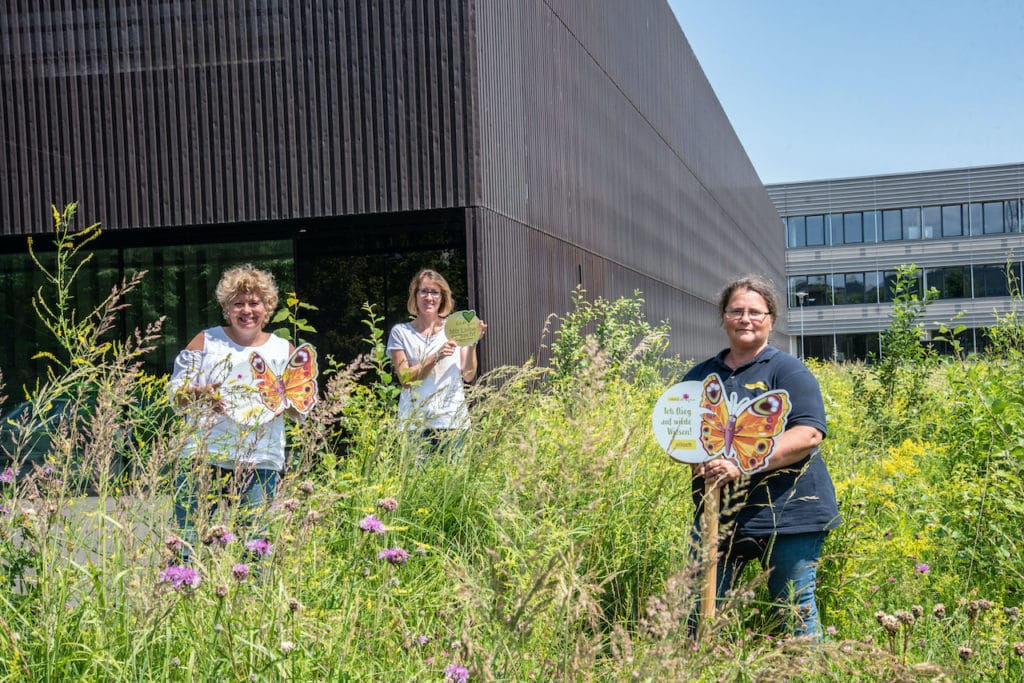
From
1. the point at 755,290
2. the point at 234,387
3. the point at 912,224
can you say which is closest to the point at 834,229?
the point at 912,224

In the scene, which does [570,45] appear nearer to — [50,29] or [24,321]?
[50,29]

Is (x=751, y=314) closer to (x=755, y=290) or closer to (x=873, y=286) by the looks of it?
(x=755, y=290)

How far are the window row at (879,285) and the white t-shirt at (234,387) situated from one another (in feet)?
153

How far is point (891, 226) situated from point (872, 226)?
3.24 feet

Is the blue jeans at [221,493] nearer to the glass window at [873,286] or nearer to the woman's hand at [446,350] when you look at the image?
the woman's hand at [446,350]

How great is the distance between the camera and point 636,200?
1875 centimetres

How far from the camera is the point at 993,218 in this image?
4897cm

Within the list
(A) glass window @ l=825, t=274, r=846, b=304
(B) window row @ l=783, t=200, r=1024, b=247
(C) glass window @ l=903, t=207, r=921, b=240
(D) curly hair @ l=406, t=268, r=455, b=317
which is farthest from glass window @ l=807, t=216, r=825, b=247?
(D) curly hair @ l=406, t=268, r=455, b=317

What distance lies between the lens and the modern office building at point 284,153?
33.8 feet

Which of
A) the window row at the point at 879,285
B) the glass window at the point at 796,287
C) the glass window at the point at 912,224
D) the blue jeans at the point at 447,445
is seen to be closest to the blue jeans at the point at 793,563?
the blue jeans at the point at 447,445

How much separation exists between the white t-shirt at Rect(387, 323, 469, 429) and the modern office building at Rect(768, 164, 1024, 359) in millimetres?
44955

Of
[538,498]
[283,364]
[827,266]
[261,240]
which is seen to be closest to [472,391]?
[283,364]

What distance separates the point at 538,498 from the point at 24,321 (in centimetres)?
1140

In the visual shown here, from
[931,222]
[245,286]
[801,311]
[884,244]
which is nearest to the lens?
[245,286]
